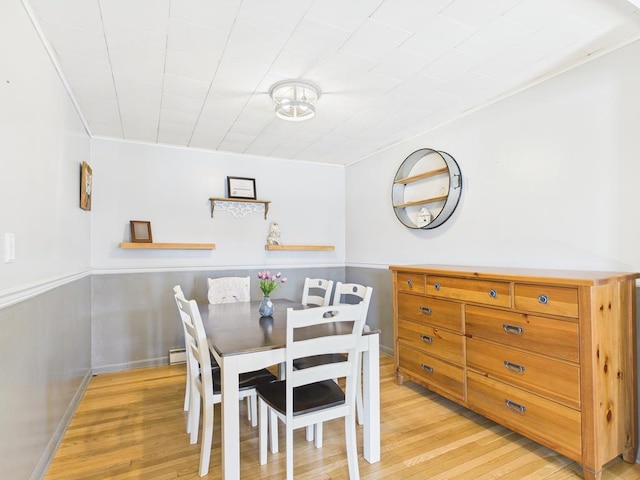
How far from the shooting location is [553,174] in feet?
7.72

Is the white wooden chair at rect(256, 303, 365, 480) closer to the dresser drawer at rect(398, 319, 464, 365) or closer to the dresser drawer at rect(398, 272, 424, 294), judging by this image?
the dresser drawer at rect(398, 319, 464, 365)

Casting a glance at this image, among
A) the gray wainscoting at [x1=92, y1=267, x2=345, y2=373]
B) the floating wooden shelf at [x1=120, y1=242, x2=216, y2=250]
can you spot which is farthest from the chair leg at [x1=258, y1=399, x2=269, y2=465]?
the floating wooden shelf at [x1=120, y1=242, x2=216, y2=250]

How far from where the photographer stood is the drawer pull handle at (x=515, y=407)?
6.72 feet

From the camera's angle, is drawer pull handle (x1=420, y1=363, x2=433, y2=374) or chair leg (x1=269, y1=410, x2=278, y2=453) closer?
chair leg (x1=269, y1=410, x2=278, y2=453)

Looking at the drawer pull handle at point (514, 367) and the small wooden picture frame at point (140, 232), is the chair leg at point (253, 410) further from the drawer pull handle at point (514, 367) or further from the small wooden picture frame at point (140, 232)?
the small wooden picture frame at point (140, 232)

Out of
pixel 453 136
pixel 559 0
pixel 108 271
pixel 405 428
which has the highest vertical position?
pixel 559 0

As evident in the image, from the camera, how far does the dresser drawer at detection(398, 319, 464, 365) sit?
2.46m

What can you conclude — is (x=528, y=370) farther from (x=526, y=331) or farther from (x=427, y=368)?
(x=427, y=368)

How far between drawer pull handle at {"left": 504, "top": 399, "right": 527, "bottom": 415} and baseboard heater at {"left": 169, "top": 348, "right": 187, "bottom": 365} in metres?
2.94

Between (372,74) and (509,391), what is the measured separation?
2.13m

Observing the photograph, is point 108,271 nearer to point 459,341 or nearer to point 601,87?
point 459,341

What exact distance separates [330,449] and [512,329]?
130cm

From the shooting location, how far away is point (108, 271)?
3.48m

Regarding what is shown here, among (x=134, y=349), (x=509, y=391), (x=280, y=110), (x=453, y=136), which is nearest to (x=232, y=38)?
(x=280, y=110)
